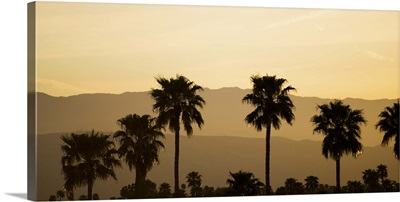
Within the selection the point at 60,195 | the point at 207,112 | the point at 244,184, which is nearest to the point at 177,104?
the point at 207,112

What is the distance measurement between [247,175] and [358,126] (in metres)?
3.72

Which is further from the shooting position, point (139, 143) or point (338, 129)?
point (338, 129)

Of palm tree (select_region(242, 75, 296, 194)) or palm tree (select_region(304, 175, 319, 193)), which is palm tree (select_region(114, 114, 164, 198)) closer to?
palm tree (select_region(242, 75, 296, 194))

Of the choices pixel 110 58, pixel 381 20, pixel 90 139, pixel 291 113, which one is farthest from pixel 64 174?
pixel 381 20

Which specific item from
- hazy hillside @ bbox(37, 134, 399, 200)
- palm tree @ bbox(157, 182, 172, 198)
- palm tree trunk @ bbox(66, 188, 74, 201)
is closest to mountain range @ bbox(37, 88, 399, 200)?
hazy hillside @ bbox(37, 134, 399, 200)

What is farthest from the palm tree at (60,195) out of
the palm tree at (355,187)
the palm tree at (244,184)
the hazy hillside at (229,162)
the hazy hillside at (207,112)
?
the palm tree at (355,187)

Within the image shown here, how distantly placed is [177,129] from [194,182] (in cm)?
150

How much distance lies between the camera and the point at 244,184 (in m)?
35.4

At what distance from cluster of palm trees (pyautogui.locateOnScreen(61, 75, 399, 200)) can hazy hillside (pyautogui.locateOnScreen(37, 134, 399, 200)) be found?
173 mm

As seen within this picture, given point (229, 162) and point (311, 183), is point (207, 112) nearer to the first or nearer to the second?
point (229, 162)

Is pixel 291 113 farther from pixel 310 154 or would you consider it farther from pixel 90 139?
pixel 90 139

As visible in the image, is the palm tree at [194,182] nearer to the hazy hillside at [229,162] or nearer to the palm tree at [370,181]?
the hazy hillside at [229,162]

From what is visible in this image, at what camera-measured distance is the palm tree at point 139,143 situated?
34156mm

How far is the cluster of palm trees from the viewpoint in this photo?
33812 millimetres
